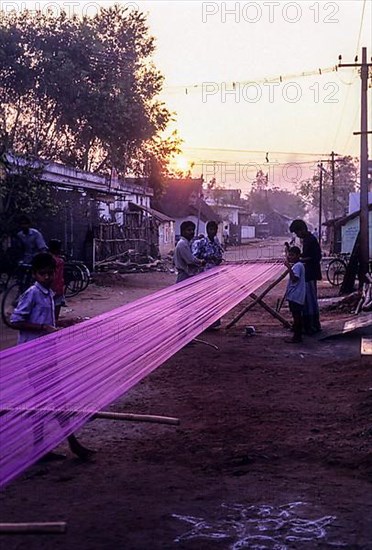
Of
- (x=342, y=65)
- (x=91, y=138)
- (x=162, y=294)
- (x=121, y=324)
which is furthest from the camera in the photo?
(x=91, y=138)

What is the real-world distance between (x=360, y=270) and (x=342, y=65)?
201 inches

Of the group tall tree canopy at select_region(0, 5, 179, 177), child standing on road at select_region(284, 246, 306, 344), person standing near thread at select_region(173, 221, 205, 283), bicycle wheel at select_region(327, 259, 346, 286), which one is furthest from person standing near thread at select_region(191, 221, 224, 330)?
tall tree canopy at select_region(0, 5, 179, 177)

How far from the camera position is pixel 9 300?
9727mm

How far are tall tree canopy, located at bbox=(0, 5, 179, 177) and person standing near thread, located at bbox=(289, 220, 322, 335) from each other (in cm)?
1662

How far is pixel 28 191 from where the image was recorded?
543 inches

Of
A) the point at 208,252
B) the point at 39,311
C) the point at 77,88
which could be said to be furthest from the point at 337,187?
the point at 39,311

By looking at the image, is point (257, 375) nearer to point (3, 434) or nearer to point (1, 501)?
point (1, 501)

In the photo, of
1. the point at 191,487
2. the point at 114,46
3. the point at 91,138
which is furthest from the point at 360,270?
the point at 114,46

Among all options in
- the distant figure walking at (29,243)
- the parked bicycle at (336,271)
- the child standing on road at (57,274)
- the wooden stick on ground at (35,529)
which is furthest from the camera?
the parked bicycle at (336,271)

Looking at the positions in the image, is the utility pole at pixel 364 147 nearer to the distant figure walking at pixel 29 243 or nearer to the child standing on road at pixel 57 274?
the distant figure walking at pixel 29 243

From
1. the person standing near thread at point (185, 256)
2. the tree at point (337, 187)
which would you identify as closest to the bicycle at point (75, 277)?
the person standing near thread at point (185, 256)

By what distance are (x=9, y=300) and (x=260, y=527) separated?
711cm

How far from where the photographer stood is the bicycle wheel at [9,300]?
933cm

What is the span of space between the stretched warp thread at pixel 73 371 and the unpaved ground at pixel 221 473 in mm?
463
